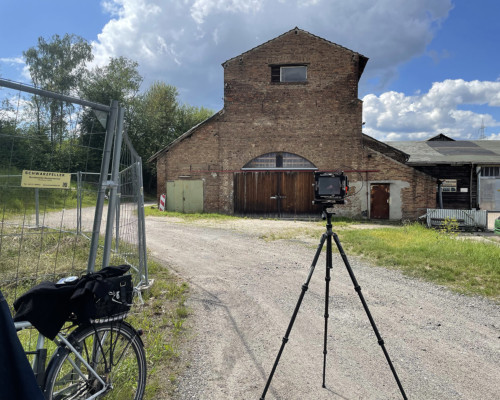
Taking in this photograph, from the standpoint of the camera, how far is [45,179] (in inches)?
105

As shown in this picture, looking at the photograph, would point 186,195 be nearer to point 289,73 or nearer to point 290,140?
point 290,140

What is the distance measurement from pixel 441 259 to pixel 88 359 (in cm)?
734

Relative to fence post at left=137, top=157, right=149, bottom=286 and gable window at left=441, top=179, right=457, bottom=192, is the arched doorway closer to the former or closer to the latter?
gable window at left=441, top=179, right=457, bottom=192

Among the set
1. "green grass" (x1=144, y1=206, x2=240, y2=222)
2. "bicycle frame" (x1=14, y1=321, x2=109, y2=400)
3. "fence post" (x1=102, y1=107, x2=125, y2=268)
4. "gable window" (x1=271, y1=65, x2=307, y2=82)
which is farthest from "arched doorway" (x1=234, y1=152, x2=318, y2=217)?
"bicycle frame" (x1=14, y1=321, x2=109, y2=400)

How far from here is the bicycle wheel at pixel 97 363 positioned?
6.66 ft

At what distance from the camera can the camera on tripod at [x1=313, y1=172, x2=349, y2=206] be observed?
9.55ft

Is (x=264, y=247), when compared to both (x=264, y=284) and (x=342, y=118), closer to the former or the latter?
(x=264, y=284)

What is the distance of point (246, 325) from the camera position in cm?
412

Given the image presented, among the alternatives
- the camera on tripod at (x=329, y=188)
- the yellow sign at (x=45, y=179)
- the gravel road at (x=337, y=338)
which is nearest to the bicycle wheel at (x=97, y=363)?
the gravel road at (x=337, y=338)

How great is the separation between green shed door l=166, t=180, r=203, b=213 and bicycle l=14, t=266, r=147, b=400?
53.0 ft

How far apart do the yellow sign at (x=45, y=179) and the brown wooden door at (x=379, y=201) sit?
16.6 metres

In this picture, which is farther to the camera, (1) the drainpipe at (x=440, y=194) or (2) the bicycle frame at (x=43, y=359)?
(1) the drainpipe at (x=440, y=194)

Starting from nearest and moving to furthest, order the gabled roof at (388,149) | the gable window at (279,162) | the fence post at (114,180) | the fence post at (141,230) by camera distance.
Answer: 1. the fence post at (114,180)
2. the fence post at (141,230)
3. the gable window at (279,162)
4. the gabled roof at (388,149)

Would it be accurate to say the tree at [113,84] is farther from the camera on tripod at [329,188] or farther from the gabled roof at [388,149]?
the camera on tripod at [329,188]
